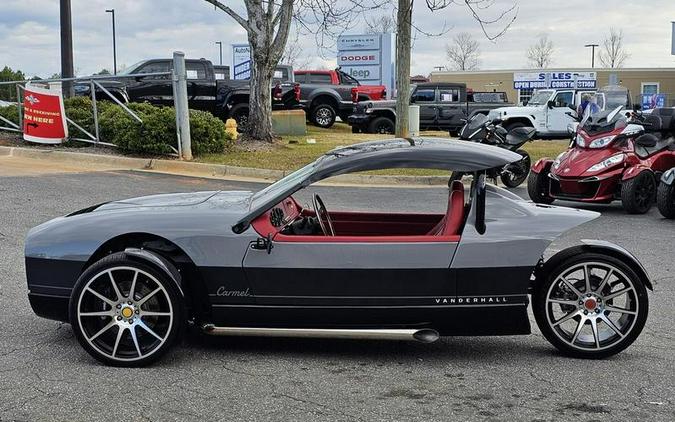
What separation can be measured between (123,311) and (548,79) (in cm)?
5615

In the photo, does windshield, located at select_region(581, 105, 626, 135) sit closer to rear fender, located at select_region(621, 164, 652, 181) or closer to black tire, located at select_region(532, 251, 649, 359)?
rear fender, located at select_region(621, 164, 652, 181)

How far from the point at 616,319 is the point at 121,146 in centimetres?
1267

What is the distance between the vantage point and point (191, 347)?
4770 millimetres

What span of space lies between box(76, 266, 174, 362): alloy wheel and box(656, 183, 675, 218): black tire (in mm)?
7755

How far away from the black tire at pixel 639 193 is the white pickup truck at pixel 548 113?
13.1m

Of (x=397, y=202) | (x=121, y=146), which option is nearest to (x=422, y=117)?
(x=121, y=146)

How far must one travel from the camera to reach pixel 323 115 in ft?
83.8

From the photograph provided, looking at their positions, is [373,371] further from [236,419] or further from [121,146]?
[121,146]

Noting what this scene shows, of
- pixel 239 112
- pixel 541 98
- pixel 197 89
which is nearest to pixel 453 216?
pixel 239 112

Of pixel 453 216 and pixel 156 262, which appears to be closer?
pixel 156 262

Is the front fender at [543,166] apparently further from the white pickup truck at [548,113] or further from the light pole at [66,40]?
the white pickup truck at [548,113]

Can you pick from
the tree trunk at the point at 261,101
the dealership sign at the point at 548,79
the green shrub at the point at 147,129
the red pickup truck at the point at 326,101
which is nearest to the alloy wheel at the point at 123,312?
the green shrub at the point at 147,129

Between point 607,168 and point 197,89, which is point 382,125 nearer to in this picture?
point 197,89

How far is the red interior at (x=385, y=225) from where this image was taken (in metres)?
4.39
